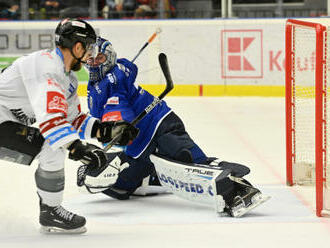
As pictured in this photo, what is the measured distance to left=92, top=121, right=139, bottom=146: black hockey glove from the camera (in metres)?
3.57

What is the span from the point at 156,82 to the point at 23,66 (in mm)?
5342

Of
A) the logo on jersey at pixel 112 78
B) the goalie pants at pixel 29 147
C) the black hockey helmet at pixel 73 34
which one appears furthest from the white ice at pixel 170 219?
the black hockey helmet at pixel 73 34

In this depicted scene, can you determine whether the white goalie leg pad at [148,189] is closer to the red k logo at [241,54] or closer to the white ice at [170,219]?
the white ice at [170,219]

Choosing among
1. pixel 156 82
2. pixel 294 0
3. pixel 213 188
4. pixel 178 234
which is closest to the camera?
pixel 178 234

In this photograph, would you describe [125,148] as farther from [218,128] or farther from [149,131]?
[218,128]

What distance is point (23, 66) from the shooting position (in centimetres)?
324

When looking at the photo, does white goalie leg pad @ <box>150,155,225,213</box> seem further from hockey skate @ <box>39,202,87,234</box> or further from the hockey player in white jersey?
hockey skate @ <box>39,202,87,234</box>

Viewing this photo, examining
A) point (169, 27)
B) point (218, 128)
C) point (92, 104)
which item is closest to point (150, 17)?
point (169, 27)

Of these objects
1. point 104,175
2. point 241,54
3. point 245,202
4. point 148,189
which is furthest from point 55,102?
point 241,54

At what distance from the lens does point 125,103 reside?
13.1 feet

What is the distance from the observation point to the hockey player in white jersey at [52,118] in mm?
3129

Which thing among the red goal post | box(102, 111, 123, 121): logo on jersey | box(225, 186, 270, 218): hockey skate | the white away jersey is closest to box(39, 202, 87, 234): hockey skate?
the white away jersey

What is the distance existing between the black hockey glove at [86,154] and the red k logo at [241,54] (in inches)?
212

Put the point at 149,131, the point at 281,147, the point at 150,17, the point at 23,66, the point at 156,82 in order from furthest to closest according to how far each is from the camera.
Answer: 1. the point at 150,17
2. the point at 156,82
3. the point at 281,147
4. the point at 149,131
5. the point at 23,66
